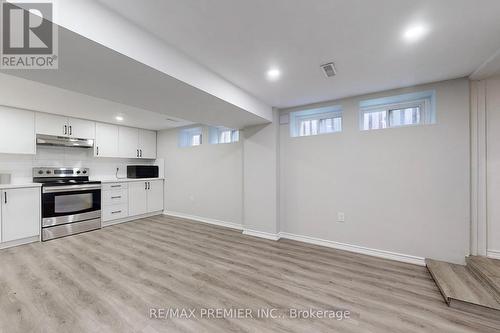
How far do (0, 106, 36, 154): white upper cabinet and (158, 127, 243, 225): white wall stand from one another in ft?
8.56

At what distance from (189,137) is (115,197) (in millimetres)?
2231

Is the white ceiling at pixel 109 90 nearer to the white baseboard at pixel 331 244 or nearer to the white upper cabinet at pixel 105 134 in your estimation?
the white upper cabinet at pixel 105 134

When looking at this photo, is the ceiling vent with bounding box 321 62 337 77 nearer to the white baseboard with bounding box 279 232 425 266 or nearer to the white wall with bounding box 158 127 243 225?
the white wall with bounding box 158 127 243 225

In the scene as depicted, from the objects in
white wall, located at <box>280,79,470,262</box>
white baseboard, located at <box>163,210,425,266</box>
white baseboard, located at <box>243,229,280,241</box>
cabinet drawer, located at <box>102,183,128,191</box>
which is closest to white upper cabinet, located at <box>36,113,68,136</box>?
cabinet drawer, located at <box>102,183,128,191</box>

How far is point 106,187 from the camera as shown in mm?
4562

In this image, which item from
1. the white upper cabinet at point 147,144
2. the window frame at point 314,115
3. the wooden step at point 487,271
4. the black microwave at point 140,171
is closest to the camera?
the wooden step at point 487,271

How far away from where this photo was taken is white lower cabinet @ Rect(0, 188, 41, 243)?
3.25m

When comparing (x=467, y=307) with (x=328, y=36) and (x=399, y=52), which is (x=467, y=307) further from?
(x=328, y=36)

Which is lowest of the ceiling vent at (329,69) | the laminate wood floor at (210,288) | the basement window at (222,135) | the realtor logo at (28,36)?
the laminate wood floor at (210,288)

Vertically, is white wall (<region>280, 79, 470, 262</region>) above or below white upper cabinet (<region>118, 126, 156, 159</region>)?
below

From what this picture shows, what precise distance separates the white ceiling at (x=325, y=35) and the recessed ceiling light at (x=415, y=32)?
46 mm

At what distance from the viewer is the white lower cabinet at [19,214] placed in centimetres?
325

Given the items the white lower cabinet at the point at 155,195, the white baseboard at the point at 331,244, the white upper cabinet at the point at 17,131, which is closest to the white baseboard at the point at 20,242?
the white upper cabinet at the point at 17,131

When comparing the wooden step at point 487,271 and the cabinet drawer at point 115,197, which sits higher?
the cabinet drawer at point 115,197
